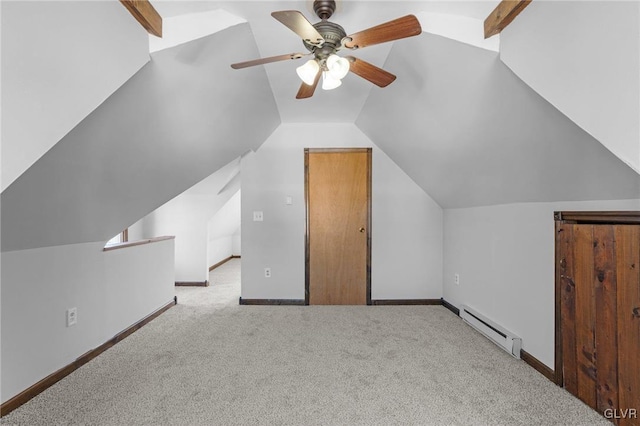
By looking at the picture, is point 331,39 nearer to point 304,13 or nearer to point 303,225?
point 304,13

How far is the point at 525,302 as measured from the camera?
2131 mm

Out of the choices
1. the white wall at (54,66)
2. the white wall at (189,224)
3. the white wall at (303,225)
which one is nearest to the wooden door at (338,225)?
the white wall at (303,225)

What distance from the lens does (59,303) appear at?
1976mm

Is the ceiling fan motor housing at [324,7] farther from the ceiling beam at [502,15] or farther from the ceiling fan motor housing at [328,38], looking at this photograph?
the ceiling beam at [502,15]

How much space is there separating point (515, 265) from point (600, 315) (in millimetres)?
690

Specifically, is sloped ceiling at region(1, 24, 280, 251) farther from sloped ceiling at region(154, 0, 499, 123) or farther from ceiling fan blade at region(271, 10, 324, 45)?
ceiling fan blade at region(271, 10, 324, 45)

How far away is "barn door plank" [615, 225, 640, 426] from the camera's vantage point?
1.39 metres

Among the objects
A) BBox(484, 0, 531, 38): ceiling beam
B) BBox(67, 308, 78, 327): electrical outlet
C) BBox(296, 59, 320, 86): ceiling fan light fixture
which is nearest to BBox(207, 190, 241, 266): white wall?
BBox(67, 308, 78, 327): electrical outlet

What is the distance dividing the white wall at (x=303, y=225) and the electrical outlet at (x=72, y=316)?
166 centimetres

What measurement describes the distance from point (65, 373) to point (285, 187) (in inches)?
97.9

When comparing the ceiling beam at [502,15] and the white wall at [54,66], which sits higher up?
the ceiling beam at [502,15]

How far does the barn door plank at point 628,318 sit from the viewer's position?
139cm

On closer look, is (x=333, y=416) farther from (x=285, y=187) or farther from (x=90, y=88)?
(x=285, y=187)

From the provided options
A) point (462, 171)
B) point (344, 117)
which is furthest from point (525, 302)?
point (344, 117)
